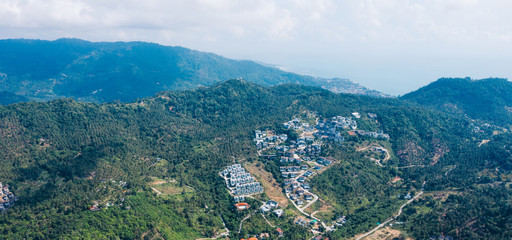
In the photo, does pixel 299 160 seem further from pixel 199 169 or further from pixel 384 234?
pixel 384 234

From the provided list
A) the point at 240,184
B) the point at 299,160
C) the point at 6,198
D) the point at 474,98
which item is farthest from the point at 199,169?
the point at 474,98

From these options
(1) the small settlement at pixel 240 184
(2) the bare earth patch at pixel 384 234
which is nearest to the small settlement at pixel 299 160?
(1) the small settlement at pixel 240 184

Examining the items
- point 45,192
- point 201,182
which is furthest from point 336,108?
point 45,192

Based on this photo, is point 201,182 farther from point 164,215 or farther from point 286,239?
point 286,239

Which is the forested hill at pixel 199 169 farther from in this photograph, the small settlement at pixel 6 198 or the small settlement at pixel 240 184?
the small settlement at pixel 240 184

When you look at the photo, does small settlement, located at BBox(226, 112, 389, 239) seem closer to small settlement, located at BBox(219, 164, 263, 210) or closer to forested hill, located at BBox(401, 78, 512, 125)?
small settlement, located at BBox(219, 164, 263, 210)

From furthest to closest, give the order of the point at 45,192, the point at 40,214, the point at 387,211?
the point at 387,211, the point at 45,192, the point at 40,214

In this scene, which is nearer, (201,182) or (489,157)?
(201,182)
